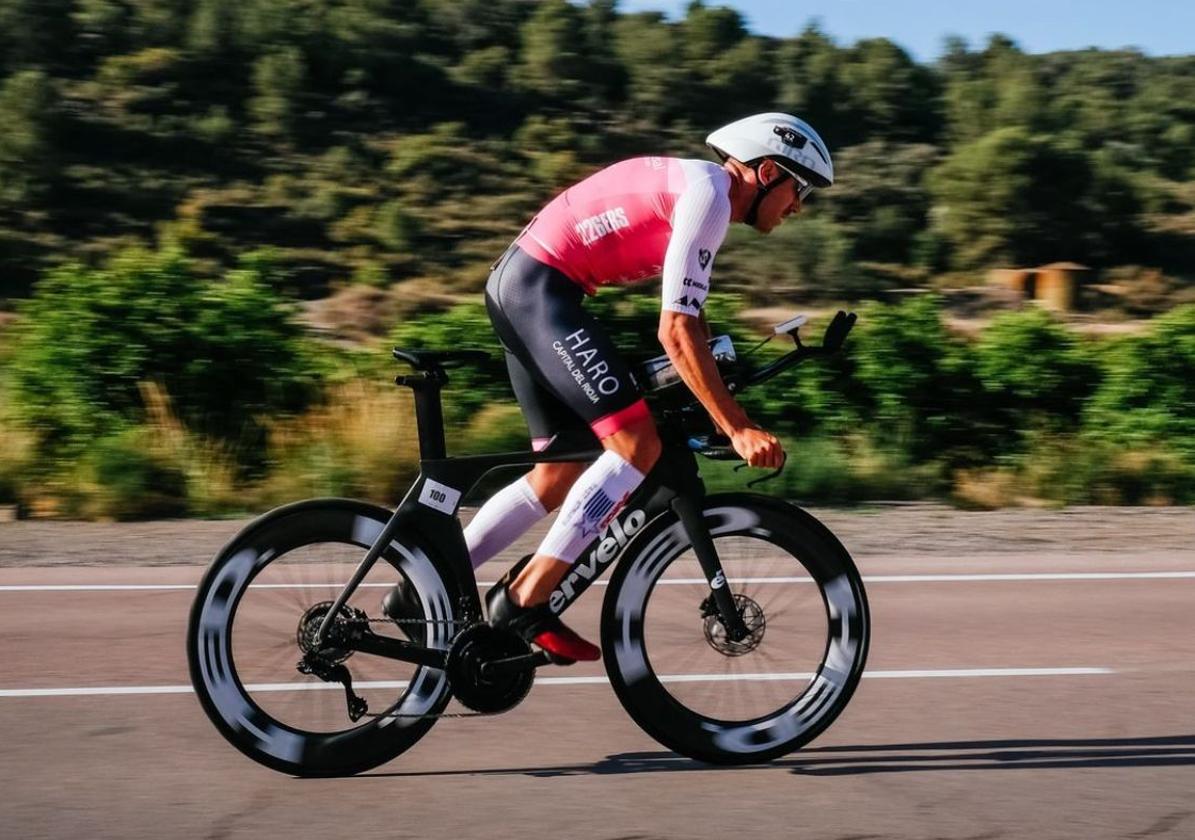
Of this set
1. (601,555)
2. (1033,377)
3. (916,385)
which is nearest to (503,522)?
(601,555)

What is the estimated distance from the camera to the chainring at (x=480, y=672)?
4.79 metres

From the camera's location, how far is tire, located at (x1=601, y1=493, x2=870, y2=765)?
4.95 m

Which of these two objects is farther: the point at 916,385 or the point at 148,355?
the point at 916,385

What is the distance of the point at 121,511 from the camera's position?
1067cm

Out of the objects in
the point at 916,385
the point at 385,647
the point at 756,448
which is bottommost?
the point at 916,385

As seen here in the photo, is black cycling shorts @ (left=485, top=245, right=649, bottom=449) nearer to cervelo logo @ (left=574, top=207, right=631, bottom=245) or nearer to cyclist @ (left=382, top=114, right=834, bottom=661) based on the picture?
cyclist @ (left=382, top=114, right=834, bottom=661)

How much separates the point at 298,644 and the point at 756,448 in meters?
1.45

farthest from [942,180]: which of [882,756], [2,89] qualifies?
[882,756]

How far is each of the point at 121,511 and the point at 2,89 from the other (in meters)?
42.2

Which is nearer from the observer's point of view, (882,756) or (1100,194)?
(882,756)

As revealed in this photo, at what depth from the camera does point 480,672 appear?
15.7 feet

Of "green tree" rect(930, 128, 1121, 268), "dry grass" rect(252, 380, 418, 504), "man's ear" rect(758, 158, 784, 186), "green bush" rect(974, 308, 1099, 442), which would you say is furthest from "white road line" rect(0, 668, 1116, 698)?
"green tree" rect(930, 128, 1121, 268)

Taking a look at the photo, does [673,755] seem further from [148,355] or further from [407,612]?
[148,355]

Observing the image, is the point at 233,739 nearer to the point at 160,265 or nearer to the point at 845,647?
the point at 845,647
